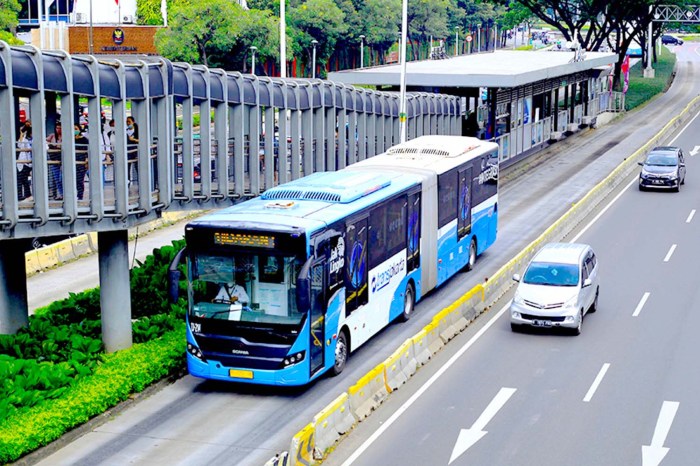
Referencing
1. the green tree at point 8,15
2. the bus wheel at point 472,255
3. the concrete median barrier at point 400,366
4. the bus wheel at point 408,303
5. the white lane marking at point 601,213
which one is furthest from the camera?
the green tree at point 8,15

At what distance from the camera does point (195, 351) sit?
930 inches

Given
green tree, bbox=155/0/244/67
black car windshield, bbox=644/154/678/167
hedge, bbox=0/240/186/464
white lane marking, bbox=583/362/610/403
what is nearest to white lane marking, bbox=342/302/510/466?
white lane marking, bbox=583/362/610/403

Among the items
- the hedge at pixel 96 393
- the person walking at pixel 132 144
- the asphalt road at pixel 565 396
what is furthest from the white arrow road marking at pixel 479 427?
the person walking at pixel 132 144

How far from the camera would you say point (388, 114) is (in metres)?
44.0

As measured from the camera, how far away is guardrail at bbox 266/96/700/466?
63.8ft

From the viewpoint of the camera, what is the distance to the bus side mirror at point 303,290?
71.8 feet

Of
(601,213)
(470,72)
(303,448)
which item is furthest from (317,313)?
(470,72)

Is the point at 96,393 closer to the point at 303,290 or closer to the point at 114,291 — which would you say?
the point at 114,291

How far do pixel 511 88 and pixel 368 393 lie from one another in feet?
130

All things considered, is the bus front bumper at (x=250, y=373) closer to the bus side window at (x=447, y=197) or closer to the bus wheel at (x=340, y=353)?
the bus wheel at (x=340, y=353)

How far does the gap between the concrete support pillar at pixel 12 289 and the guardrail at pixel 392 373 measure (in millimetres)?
9280

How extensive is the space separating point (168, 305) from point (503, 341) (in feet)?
29.2

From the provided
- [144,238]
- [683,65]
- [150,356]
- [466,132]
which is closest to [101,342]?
[150,356]

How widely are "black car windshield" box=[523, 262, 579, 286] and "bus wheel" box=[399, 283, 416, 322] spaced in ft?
10.1
